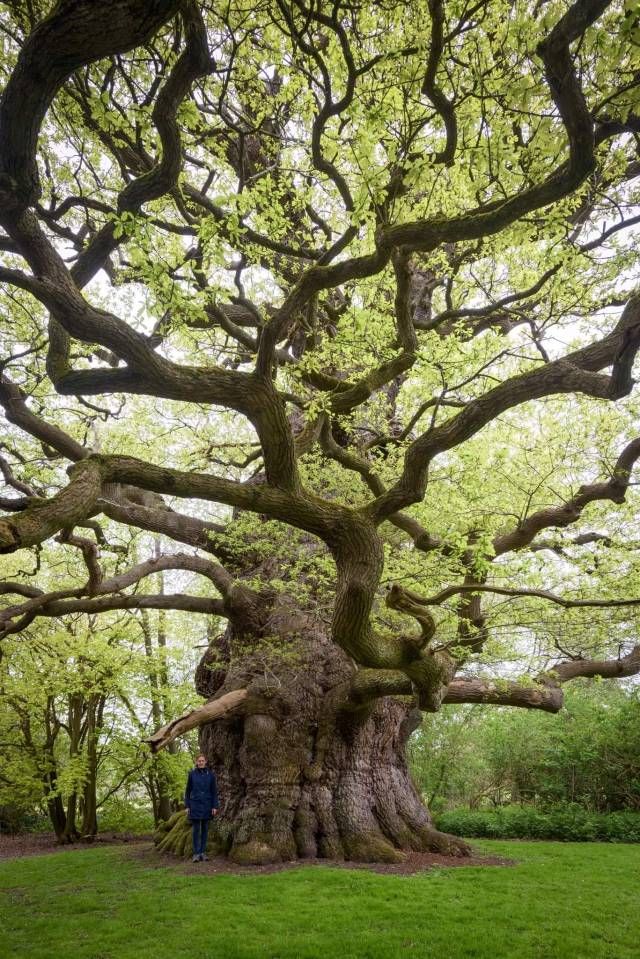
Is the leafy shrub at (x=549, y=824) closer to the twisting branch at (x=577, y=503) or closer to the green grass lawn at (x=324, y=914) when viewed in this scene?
the green grass lawn at (x=324, y=914)

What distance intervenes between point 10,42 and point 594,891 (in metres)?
12.0

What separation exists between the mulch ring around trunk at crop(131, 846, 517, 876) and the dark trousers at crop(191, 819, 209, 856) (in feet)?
0.54

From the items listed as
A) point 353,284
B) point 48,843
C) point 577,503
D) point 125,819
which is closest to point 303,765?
point 577,503

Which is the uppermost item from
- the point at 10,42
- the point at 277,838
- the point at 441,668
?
the point at 10,42

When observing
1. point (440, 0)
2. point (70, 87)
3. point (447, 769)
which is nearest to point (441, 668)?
point (440, 0)

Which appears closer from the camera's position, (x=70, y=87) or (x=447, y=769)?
(x=70, y=87)

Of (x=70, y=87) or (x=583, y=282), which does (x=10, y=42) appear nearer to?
(x=70, y=87)

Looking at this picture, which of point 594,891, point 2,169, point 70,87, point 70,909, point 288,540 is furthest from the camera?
point 288,540

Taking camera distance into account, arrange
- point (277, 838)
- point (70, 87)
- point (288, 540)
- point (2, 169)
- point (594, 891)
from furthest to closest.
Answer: point (288, 540) < point (277, 838) < point (594, 891) < point (70, 87) < point (2, 169)

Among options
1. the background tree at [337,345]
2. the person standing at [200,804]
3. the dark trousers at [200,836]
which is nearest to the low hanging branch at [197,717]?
the background tree at [337,345]

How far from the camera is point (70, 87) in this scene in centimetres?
569

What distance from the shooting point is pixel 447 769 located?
54.7ft

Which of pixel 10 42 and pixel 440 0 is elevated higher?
pixel 10 42

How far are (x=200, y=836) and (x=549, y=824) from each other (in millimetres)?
9203
